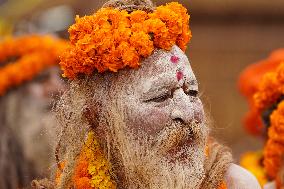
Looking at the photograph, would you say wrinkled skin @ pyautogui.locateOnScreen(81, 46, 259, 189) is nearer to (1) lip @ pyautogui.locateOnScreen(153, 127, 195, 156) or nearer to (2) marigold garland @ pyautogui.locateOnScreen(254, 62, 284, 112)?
(1) lip @ pyautogui.locateOnScreen(153, 127, 195, 156)

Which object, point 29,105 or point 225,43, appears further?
point 225,43

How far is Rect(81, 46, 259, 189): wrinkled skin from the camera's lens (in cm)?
433

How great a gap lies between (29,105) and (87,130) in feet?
9.35

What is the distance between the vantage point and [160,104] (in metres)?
4.35

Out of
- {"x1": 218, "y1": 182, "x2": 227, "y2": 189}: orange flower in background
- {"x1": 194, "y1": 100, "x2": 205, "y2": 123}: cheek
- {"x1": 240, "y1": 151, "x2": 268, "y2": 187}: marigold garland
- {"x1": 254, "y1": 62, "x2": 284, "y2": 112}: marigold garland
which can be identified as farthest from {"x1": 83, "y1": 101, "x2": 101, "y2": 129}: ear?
{"x1": 240, "y1": 151, "x2": 268, "y2": 187}: marigold garland

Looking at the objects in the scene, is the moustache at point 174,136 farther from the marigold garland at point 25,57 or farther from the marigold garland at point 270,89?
the marigold garland at point 25,57

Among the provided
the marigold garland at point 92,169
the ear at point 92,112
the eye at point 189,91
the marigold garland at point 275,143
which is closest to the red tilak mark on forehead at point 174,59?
the eye at point 189,91

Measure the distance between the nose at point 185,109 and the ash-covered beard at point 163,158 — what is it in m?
0.04

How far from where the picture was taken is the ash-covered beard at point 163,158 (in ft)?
14.2

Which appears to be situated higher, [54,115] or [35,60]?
[54,115]

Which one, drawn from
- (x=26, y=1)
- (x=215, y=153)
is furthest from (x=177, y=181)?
(x=26, y=1)

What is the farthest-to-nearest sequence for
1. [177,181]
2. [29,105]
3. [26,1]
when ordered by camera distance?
[26,1] → [29,105] → [177,181]

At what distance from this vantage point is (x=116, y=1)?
464 centimetres

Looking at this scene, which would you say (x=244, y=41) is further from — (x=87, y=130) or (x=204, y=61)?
(x=87, y=130)
